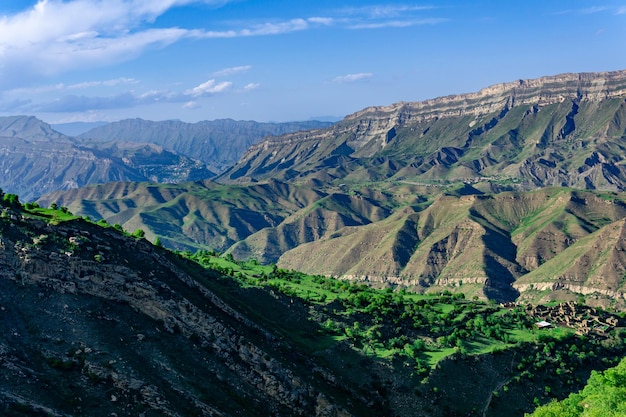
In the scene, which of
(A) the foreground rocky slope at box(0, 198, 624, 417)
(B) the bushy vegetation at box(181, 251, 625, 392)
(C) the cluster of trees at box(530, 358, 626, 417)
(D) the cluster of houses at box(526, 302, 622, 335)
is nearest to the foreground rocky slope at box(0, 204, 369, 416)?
(A) the foreground rocky slope at box(0, 198, 624, 417)

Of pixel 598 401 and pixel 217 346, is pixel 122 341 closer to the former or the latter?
pixel 217 346

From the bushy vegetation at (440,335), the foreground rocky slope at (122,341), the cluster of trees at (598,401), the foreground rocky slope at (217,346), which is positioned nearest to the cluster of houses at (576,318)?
the foreground rocky slope at (217,346)

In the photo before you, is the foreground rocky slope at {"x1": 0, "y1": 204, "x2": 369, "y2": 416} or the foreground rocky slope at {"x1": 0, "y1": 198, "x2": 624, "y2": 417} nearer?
the foreground rocky slope at {"x1": 0, "y1": 204, "x2": 369, "y2": 416}

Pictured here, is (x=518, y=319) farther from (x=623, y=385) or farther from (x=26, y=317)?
(x=26, y=317)

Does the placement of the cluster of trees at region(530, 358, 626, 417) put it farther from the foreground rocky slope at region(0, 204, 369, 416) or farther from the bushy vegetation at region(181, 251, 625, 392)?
the foreground rocky slope at region(0, 204, 369, 416)

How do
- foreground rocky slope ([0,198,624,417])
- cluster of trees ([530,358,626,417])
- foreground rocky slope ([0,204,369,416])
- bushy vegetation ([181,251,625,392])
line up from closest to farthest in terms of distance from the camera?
foreground rocky slope ([0,204,369,416])
foreground rocky slope ([0,198,624,417])
cluster of trees ([530,358,626,417])
bushy vegetation ([181,251,625,392])

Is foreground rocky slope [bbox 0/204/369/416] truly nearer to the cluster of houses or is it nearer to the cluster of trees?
the cluster of trees

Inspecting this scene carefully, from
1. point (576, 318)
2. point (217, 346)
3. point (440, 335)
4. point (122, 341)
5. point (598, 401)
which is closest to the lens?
point (122, 341)

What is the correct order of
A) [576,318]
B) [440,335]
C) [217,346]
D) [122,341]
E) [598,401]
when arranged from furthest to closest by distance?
[576,318]
[440,335]
[217,346]
[598,401]
[122,341]

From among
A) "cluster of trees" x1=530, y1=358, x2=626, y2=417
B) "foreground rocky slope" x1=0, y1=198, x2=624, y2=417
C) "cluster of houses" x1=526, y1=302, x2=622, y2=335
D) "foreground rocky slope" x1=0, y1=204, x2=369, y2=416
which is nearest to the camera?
"foreground rocky slope" x1=0, y1=204, x2=369, y2=416

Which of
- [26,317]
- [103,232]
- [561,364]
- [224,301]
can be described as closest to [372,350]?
[224,301]

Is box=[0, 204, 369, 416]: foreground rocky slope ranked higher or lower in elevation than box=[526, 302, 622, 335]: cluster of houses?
higher

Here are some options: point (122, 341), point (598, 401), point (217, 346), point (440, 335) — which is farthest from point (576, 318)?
point (122, 341)

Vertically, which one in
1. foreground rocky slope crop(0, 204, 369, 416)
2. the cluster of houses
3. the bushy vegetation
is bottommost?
the cluster of houses
